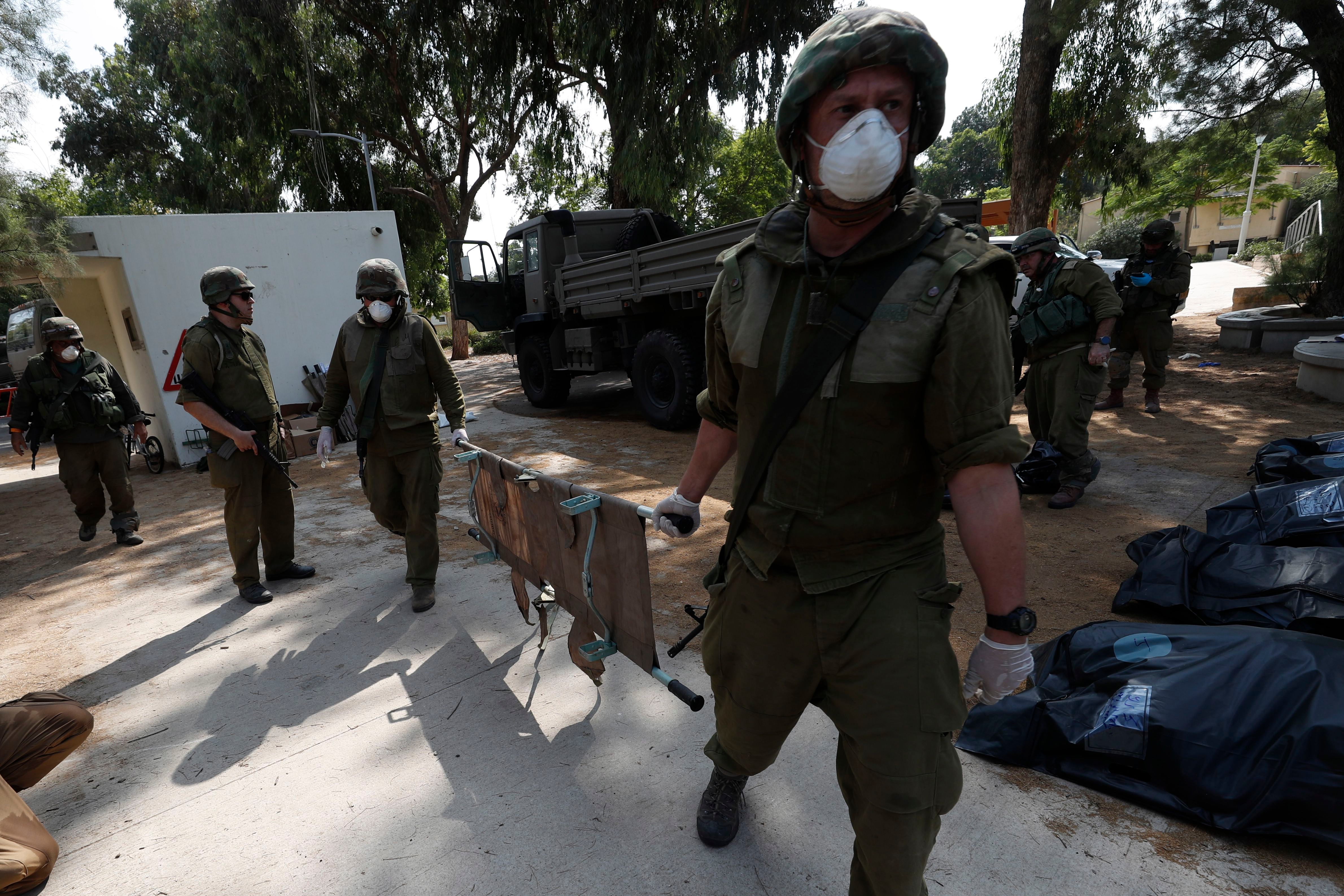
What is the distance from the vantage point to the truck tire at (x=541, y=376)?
1013cm

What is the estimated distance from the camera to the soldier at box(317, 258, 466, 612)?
3658 mm

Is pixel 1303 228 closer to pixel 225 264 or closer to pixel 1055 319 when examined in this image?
pixel 1055 319

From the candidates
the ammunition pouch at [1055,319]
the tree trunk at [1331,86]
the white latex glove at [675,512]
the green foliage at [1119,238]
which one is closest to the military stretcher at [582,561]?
the white latex glove at [675,512]

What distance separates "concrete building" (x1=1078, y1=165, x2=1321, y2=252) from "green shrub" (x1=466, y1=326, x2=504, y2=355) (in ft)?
93.3

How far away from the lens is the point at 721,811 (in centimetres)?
197

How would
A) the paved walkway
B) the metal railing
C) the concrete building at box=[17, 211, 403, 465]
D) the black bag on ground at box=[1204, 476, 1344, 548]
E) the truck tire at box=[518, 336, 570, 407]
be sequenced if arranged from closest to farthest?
the black bag on ground at box=[1204, 476, 1344, 548]
the concrete building at box=[17, 211, 403, 465]
the truck tire at box=[518, 336, 570, 407]
the metal railing
the paved walkway

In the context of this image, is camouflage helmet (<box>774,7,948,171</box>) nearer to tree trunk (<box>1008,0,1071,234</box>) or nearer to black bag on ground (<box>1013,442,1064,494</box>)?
black bag on ground (<box>1013,442,1064,494</box>)

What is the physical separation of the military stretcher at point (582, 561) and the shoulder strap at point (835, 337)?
71cm

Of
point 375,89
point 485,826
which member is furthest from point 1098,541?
point 375,89

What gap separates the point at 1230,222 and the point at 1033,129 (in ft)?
122

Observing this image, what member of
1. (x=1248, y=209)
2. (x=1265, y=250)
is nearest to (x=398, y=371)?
(x=1265, y=250)

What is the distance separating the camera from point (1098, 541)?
4090 millimetres

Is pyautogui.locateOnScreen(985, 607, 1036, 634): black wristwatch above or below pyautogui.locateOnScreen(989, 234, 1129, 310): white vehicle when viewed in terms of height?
below

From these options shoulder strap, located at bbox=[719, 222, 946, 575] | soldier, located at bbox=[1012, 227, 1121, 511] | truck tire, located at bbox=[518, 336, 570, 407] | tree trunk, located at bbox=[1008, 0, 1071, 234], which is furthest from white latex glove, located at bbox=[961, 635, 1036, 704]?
tree trunk, located at bbox=[1008, 0, 1071, 234]
